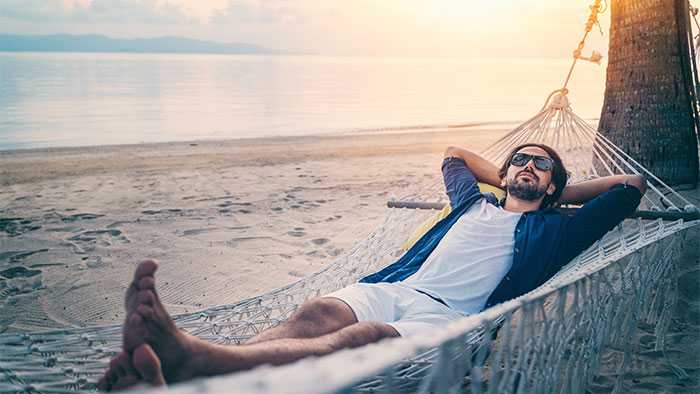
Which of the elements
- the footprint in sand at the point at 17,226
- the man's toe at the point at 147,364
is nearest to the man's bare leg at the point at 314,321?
the man's toe at the point at 147,364

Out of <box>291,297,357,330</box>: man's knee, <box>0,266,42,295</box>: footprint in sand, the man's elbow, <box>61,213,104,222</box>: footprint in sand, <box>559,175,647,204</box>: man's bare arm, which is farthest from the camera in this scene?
<box>61,213,104,222</box>: footprint in sand

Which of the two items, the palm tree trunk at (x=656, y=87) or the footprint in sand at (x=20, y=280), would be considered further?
the palm tree trunk at (x=656, y=87)

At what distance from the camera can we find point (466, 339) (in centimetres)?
129

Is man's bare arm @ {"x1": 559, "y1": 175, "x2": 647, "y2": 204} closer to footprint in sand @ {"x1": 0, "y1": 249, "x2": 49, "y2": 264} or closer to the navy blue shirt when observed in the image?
the navy blue shirt

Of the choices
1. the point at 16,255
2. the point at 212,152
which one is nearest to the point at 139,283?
the point at 16,255

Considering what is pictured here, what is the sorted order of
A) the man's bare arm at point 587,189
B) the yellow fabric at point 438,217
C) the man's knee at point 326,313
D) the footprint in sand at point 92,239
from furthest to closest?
the footprint in sand at point 92,239, the yellow fabric at point 438,217, the man's bare arm at point 587,189, the man's knee at point 326,313

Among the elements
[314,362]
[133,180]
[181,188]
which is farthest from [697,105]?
[133,180]

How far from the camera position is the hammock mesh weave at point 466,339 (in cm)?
69

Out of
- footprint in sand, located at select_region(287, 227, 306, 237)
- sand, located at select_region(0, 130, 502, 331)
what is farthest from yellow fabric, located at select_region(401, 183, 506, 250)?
footprint in sand, located at select_region(287, 227, 306, 237)

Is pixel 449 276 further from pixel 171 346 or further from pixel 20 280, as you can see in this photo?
pixel 20 280

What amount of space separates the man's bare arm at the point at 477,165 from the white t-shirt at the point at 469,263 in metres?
0.39

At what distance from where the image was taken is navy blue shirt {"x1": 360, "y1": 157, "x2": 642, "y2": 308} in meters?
1.76

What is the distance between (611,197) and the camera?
6.09 feet

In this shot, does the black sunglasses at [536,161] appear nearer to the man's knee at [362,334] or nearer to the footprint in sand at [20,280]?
the man's knee at [362,334]
